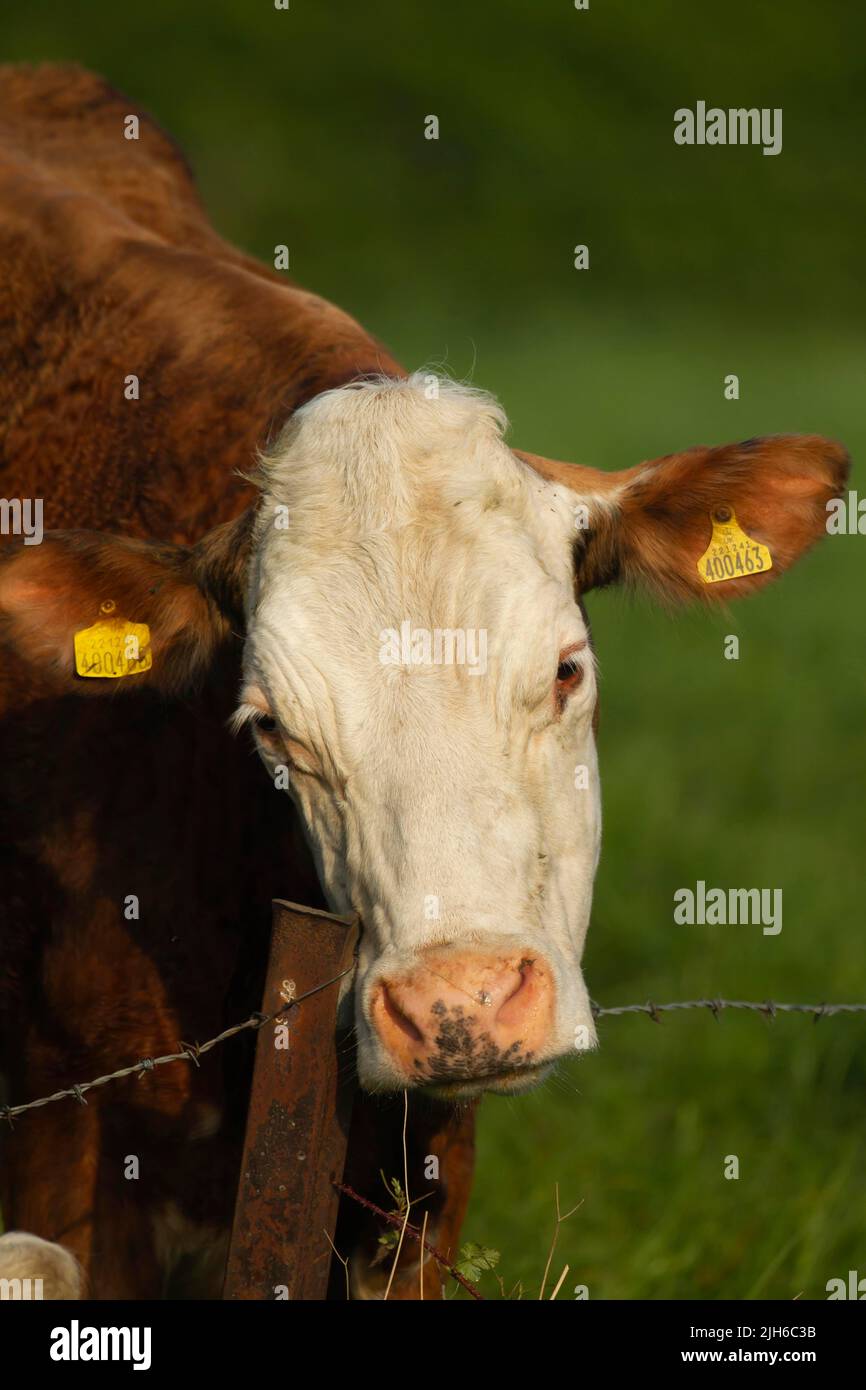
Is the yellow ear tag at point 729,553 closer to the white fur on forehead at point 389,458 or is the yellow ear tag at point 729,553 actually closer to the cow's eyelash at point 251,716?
the white fur on forehead at point 389,458

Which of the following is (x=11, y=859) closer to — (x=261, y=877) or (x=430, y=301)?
(x=261, y=877)

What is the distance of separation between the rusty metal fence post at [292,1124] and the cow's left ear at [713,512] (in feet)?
3.65

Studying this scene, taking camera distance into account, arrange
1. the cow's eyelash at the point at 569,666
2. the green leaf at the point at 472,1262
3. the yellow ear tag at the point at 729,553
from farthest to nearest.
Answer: the yellow ear tag at the point at 729,553 → the cow's eyelash at the point at 569,666 → the green leaf at the point at 472,1262

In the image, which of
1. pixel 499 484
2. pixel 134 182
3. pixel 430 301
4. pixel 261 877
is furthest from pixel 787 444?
pixel 430 301

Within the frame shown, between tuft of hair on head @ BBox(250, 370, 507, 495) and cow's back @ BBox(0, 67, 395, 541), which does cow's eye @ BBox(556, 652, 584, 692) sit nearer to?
tuft of hair on head @ BBox(250, 370, 507, 495)

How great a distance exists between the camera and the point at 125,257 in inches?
182

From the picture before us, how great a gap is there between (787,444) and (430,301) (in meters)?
29.8

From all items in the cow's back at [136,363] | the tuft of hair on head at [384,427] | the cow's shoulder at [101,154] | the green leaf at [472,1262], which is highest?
the cow's shoulder at [101,154]

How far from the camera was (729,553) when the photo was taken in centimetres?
376

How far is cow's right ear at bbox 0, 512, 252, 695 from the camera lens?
3.56m

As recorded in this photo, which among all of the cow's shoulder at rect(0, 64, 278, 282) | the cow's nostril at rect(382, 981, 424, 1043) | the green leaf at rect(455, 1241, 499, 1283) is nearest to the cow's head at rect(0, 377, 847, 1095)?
the cow's nostril at rect(382, 981, 424, 1043)

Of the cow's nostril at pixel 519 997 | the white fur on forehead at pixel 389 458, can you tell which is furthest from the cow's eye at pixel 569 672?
the cow's nostril at pixel 519 997

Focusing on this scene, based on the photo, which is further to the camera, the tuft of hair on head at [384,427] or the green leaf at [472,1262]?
the tuft of hair on head at [384,427]

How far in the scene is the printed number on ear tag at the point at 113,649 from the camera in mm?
3609
